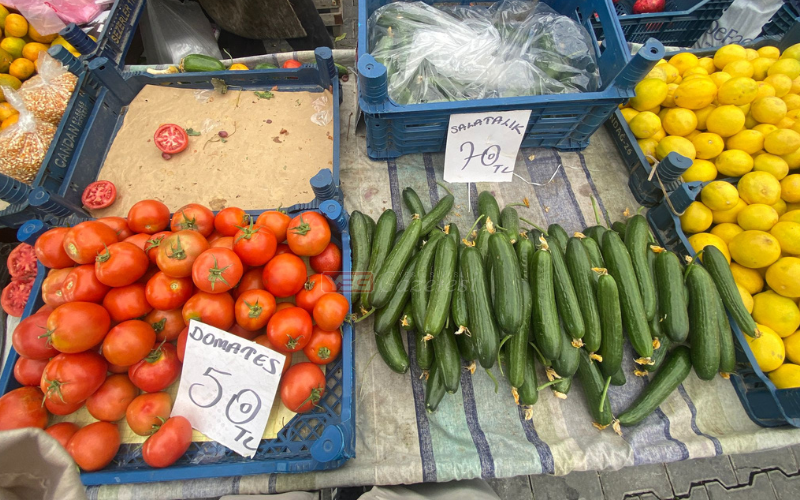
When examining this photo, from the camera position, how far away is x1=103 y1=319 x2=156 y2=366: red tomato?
1286 millimetres

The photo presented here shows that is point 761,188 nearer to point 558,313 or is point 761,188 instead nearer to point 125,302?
point 558,313

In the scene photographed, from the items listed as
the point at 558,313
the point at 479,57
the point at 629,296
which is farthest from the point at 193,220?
the point at 629,296

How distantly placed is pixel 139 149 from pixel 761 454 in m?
4.59

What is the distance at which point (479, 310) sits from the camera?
59.4 inches

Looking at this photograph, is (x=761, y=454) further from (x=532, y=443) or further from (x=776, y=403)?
(x=532, y=443)

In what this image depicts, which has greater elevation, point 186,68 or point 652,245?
point 186,68

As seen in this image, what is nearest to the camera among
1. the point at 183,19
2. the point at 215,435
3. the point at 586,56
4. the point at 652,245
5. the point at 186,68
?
the point at 215,435

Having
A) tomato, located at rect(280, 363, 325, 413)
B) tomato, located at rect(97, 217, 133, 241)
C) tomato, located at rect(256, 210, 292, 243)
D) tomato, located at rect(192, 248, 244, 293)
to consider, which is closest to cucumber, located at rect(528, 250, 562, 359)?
tomato, located at rect(280, 363, 325, 413)

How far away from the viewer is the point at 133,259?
137 centimetres

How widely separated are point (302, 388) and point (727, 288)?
79.6 inches

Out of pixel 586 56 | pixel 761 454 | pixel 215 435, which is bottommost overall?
pixel 761 454

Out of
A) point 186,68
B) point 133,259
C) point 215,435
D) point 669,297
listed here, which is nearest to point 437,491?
point 215,435

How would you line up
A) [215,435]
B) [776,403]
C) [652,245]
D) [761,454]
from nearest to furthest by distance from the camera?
[215,435] → [776,403] → [652,245] → [761,454]

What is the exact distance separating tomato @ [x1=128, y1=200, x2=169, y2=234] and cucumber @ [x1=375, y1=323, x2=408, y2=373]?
117 centimetres
